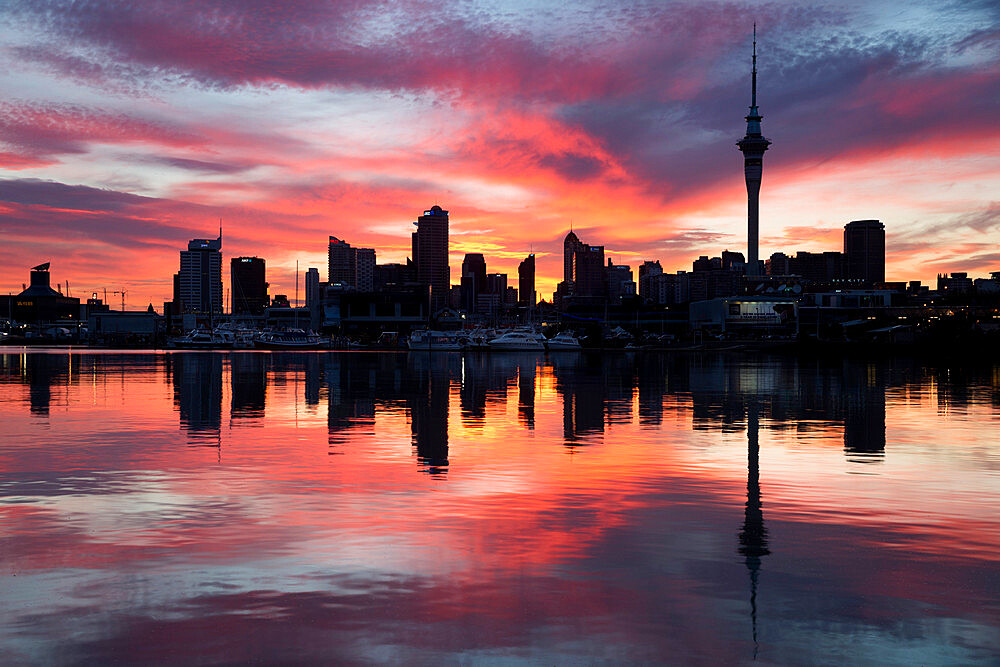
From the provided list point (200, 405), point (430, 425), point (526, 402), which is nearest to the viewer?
point (430, 425)

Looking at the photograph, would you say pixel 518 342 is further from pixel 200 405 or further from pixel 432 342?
pixel 200 405

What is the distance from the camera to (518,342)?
580 feet

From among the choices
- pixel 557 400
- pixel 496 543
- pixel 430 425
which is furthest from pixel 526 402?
pixel 496 543

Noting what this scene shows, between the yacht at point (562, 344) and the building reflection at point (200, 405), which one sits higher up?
the yacht at point (562, 344)

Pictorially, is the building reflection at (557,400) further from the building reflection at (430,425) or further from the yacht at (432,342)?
the yacht at (432,342)

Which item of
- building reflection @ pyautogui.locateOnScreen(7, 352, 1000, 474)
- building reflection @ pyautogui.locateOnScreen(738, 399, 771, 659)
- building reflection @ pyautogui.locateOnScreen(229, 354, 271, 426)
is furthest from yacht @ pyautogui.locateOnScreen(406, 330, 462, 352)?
building reflection @ pyautogui.locateOnScreen(738, 399, 771, 659)

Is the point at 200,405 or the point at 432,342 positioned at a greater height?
the point at 432,342

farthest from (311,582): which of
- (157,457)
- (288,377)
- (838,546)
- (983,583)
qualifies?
(288,377)

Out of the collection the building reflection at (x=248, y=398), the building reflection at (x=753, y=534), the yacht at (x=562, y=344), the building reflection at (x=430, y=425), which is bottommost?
the building reflection at (x=753, y=534)

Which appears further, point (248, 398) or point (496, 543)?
point (248, 398)

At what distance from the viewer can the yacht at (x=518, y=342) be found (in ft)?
577

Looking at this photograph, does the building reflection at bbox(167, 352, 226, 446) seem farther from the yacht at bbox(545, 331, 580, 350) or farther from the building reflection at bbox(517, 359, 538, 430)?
the yacht at bbox(545, 331, 580, 350)

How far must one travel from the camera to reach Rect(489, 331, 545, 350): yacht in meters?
176

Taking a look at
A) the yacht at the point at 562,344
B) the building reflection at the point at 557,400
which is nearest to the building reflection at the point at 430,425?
the building reflection at the point at 557,400
